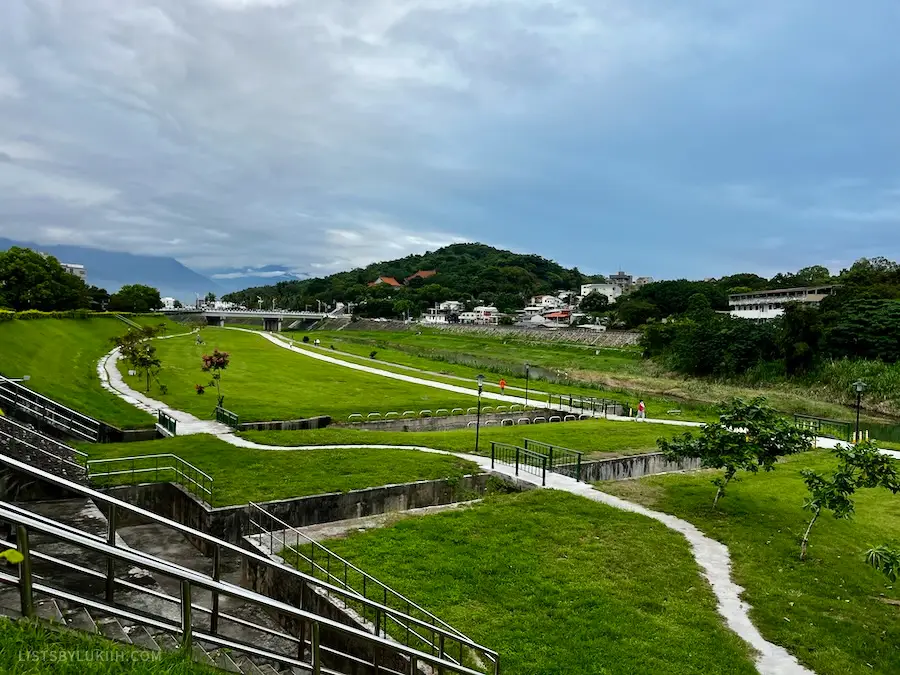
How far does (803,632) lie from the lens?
9.67 metres

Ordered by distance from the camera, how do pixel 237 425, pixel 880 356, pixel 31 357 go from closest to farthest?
pixel 237 425 → pixel 31 357 → pixel 880 356

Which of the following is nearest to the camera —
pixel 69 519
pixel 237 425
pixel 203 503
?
pixel 69 519

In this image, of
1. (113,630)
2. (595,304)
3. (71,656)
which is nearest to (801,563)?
(113,630)

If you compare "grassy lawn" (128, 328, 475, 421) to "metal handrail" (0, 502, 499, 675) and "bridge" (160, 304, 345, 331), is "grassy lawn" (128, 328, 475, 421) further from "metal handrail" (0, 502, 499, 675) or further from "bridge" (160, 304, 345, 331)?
"bridge" (160, 304, 345, 331)

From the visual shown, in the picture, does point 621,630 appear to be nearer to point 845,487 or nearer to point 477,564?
point 477,564

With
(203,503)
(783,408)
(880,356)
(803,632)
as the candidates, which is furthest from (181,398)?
(880,356)

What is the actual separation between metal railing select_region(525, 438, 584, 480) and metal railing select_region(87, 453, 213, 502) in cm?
1128

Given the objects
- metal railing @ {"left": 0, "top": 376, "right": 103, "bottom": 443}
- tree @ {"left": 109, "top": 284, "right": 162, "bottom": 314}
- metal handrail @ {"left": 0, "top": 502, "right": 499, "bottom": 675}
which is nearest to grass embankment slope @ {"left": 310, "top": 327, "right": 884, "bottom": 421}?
metal railing @ {"left": 0, "top": 376, "right": 103, "bottom": 443}

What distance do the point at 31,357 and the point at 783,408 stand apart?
5600 cm

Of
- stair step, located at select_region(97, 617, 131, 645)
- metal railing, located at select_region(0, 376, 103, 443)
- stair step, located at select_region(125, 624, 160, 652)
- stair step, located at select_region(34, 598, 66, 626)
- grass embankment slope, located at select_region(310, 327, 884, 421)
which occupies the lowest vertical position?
grass embankment slope, located at select_region(310, 327, 884, 421)

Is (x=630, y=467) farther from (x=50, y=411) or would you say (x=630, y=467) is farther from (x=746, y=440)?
(x=50, y=411)

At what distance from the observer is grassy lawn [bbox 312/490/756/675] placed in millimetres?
8828

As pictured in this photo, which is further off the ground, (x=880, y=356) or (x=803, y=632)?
(x=880, y=356)

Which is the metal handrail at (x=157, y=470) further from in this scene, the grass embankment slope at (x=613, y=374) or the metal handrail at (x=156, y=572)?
the grass embankment slope at (x=613, y=374)
